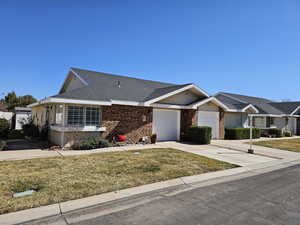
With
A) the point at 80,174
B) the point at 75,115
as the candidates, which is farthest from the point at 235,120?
the point at 80,174

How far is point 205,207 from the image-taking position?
13.4ft

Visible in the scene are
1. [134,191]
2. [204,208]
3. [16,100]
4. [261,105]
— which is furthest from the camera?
[16,100]

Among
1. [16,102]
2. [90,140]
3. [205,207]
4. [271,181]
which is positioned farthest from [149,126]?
[16,102]

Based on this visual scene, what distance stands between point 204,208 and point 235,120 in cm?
1786

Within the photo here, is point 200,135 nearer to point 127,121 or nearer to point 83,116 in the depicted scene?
point 127,121

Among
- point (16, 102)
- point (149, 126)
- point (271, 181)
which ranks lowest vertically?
point (271, 181)

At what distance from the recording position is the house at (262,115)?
19806 mm

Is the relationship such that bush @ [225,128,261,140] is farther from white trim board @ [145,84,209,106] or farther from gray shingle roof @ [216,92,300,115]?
white trim board @ [145,84,209,106]

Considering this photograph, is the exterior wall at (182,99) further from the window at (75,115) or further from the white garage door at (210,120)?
the window at (75,115)

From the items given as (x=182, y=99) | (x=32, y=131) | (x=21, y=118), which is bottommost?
(x=32, y=131)

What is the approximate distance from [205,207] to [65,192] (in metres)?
3.36

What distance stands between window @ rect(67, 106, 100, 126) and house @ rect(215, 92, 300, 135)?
13.2m

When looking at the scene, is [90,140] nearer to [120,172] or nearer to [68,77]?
[120,172]

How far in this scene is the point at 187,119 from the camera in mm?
15180
